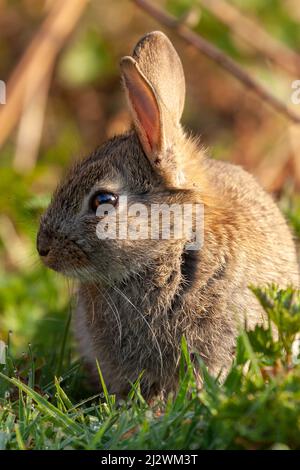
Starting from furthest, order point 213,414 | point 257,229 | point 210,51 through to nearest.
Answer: point 210,51, point 257,229, point 213,414

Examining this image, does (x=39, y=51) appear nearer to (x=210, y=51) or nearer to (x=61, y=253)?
(x=210, y=51)

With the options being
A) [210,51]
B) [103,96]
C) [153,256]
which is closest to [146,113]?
[153,256]

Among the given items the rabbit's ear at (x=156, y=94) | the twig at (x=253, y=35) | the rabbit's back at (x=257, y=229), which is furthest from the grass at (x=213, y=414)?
the twig at (x=253, y=35)

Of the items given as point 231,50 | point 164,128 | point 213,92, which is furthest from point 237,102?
point 164,128

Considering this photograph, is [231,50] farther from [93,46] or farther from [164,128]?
[164,128]

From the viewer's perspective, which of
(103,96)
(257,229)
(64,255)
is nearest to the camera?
(64,255)

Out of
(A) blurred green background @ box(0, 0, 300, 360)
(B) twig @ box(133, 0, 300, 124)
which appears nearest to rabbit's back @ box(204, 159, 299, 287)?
(B) twig @ box(133, 0, 300, 124)
